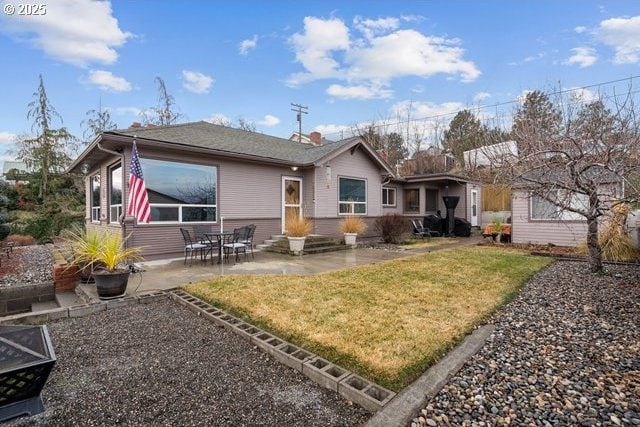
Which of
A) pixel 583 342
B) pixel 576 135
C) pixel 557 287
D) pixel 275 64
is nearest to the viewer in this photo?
pixel 583 342

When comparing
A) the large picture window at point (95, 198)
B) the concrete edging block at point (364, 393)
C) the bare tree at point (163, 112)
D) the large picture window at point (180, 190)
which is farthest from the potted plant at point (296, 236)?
the bare tree at point (163, 112)

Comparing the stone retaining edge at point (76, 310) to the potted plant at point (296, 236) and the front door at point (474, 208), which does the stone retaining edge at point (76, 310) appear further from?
the front door at point (474, 208)

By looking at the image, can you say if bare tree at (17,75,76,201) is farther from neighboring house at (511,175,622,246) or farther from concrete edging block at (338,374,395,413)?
neighboring house at (511,175,622,246)

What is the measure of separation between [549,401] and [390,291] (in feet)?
9.89

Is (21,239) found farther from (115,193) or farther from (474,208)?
(474,208)

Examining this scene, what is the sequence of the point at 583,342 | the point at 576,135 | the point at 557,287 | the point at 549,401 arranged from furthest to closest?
the point at 576,135, the point at 557,287, the point at 583,342, the point at 549,401

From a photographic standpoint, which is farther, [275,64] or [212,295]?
[275,64]

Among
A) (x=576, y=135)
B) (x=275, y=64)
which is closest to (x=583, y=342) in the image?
(x=576, y=135)

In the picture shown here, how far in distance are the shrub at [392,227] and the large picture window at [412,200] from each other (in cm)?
432

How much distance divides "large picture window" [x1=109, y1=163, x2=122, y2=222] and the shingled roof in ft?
5.34

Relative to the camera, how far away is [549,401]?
7.81 ft

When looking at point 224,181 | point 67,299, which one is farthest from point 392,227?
point 67,299

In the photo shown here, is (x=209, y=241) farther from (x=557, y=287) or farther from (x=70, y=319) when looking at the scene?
(x=557, y=287)

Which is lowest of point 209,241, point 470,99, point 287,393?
point 287,393
